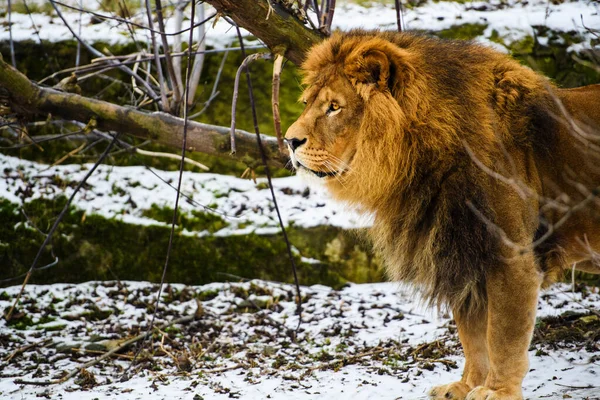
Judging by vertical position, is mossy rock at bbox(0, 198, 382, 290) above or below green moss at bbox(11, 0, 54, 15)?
below

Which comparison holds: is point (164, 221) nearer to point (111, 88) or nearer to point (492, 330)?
point (111, 88)

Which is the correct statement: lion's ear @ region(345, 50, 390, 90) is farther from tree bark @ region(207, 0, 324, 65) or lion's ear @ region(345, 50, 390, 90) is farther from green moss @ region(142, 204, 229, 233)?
green moss @ region(142, 204, 229, 233)

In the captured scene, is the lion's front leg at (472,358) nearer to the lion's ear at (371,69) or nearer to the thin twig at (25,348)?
the lion's ear at (371,69)

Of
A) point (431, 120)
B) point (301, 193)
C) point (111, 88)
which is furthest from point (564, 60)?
point (111, 88)

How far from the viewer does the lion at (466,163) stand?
310 cm

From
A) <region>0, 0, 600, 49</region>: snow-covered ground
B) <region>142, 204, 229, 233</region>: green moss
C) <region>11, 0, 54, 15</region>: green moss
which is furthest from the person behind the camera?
<region>11, 0, 54, 15</region>: green moss

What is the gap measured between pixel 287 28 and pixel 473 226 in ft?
5.60

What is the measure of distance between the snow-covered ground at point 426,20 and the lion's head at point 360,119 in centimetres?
364

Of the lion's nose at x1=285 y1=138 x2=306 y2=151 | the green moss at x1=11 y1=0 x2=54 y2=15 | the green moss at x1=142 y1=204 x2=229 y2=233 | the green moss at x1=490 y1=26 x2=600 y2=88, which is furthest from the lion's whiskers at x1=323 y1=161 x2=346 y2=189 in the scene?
the green moss at x1=11 y1=0 x2=54 y2=15

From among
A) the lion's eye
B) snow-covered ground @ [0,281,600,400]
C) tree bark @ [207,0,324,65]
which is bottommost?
snow-covered ground @ [0,281,600,400]

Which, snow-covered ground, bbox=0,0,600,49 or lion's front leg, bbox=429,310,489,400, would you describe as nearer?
lion's front leg, bbox=429,310,489,400

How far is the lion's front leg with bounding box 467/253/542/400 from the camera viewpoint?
307 cm

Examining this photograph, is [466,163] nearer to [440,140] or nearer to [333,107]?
[440,140]

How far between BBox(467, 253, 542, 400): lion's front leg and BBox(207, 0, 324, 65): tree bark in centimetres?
185
